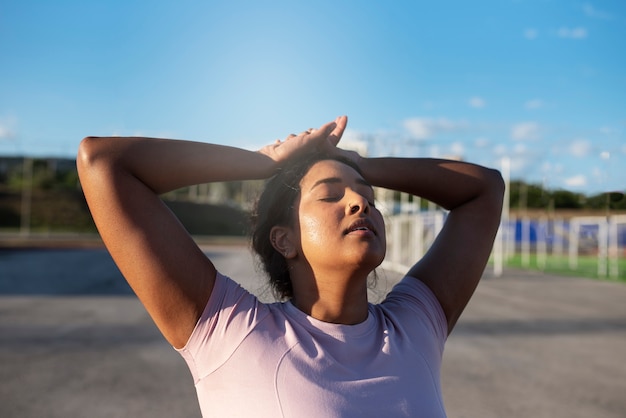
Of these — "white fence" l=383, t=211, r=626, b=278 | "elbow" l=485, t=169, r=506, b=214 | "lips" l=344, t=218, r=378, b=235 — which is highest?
"elbow" l=485, t=169, r=506, b=214

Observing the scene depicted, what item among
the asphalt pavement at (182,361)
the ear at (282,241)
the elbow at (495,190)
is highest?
the elbow at (495,190)

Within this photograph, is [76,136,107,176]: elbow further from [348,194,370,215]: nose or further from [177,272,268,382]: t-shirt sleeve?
[348,194,370,215]: nose

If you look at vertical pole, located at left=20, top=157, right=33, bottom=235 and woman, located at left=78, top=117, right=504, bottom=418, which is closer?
woman, located at left=78, top=117, right=504, bottom=418

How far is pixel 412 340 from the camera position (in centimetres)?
169

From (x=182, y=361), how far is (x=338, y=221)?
4.55 meters

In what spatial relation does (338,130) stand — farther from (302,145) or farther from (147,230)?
(147,230)

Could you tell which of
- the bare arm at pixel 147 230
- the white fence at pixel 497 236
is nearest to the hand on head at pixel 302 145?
the bare arm at pixel 147 230

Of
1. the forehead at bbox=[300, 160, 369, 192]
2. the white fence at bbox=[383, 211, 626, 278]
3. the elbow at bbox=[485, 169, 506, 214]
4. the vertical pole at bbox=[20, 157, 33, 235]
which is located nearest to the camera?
the forehead at bbox=[300, 160, 369, 192]

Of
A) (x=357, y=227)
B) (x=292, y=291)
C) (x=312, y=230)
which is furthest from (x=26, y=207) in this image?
(x=357, y=227)

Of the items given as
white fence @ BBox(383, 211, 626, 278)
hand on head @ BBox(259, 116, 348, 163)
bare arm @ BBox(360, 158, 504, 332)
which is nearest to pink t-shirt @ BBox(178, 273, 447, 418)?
bare arm @ BBox(360, 158, 504, 332)

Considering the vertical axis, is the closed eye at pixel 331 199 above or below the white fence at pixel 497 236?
above

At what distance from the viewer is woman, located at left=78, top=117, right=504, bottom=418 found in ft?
4.85

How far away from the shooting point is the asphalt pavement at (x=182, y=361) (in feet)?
14.7

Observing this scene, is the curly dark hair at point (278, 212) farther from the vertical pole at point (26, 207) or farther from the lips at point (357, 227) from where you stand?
the vertical pole at point (26, 207)
